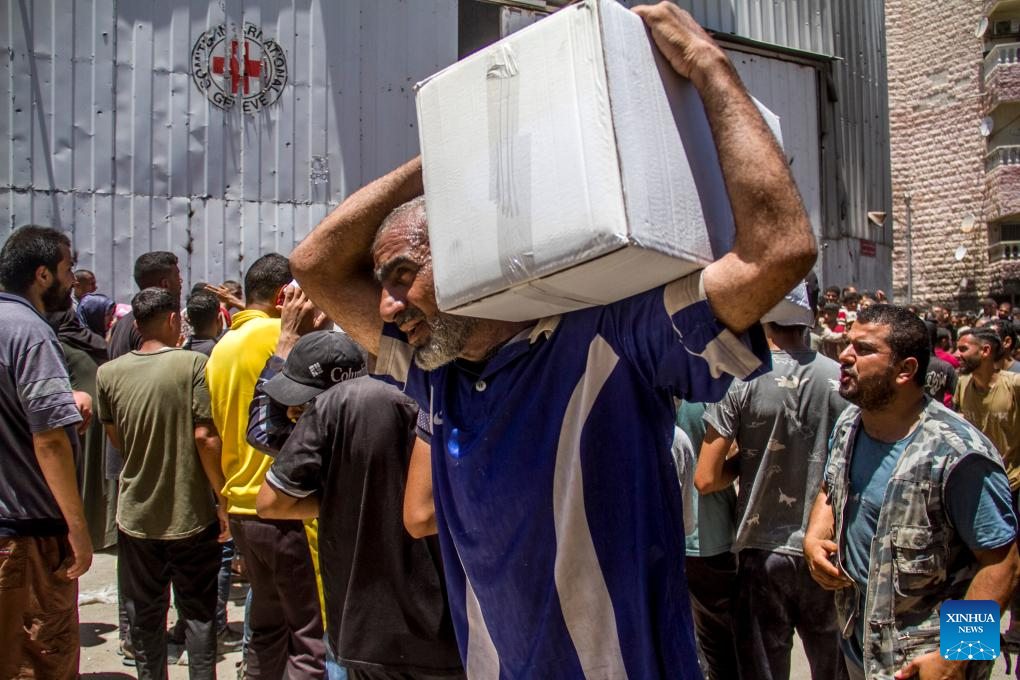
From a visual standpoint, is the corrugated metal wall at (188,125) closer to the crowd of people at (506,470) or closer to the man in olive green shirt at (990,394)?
the crowd of people at (506,470)

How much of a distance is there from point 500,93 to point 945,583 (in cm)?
229

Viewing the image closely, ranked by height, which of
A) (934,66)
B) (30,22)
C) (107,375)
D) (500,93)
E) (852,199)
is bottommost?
(107,375)

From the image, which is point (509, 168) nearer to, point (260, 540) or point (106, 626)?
point (260, 540)

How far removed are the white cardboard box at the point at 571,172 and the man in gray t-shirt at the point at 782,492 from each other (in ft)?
7.82

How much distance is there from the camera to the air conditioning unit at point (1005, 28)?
28.0 m

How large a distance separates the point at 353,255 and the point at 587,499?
95cm

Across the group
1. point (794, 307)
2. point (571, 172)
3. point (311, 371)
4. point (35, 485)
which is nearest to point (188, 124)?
point (35, 485)

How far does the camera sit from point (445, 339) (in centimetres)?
193

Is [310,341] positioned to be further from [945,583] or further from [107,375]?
[945,583]


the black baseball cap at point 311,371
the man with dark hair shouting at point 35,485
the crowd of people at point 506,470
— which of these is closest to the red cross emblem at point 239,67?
the crowd of people at point 506,470

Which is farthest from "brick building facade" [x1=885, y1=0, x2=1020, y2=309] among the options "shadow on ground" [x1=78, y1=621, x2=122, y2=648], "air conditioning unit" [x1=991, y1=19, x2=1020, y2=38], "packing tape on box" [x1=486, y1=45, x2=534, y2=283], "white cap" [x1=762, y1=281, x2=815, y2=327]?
"packing tape on box" [x1=486, y1=45, x2=534, y2=283]

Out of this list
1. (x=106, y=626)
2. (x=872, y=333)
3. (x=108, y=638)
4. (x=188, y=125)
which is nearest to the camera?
(x=872, y=333)

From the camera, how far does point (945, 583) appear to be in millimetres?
2854

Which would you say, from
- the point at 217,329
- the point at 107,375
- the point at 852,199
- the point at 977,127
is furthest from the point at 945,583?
the point at 977,127
